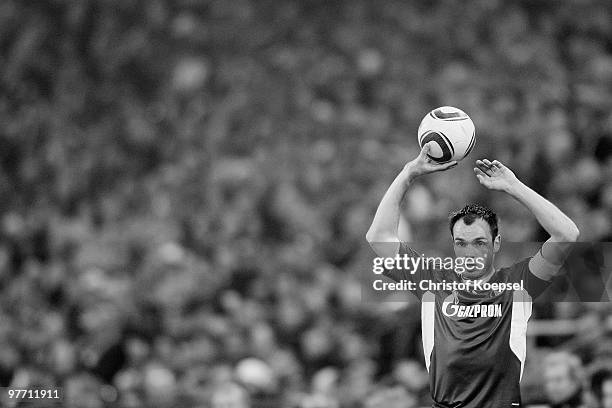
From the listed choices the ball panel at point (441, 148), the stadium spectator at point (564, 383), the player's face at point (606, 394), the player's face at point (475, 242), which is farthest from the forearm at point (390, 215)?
the player's face at point (606, 394)

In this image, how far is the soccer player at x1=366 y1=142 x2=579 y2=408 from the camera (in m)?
3.93

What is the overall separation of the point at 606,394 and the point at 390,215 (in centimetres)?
257

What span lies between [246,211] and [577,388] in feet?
16.8

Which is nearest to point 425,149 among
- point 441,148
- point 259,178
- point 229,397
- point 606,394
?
point 441,148

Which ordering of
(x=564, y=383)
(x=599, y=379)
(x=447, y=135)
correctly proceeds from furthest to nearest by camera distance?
(x=599, y=379) < (x=564, y=383) < (x=447, y=135)

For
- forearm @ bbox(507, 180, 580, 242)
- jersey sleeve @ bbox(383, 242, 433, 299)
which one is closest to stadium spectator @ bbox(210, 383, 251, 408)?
jersey sleeve @ bbox(383, 242, 433, 299)

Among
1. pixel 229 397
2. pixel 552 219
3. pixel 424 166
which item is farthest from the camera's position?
pixel 229 397

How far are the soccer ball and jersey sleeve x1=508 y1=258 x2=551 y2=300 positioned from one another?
1.64 ft

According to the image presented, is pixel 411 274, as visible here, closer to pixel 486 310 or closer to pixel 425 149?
pixel 486 310

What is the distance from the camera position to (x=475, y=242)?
3963mm

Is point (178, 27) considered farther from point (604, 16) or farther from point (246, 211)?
point (604, 16)

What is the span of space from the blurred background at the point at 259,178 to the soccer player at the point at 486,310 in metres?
2.28

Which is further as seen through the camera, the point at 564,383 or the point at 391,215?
the point at 564,383

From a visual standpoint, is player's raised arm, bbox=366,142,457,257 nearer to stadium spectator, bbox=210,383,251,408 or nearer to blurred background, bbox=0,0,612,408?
blurred background, bbox=0,0,612,408
